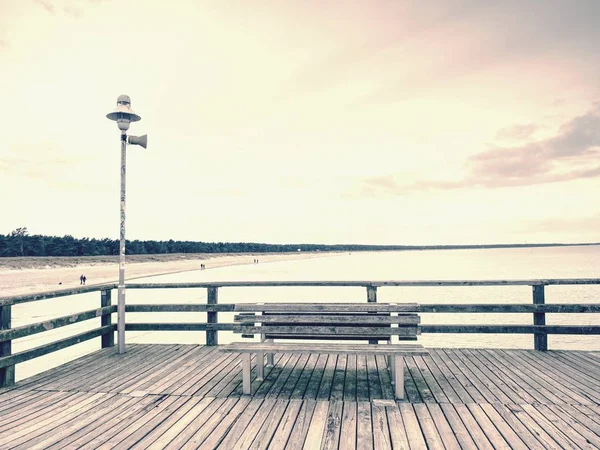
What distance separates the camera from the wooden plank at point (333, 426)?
332 centimetres

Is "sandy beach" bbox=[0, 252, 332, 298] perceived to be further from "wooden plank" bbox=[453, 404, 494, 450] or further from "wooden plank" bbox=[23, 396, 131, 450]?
"wooden plank" bbox=[453, 404, 494, 450]

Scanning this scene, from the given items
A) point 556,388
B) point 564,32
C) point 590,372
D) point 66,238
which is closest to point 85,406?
point 556,388

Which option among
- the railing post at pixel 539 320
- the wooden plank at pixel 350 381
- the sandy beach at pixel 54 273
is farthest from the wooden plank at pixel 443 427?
the sandy beach at pixel 54 273

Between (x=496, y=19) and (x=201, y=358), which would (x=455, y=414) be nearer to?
(x=201, y=358)

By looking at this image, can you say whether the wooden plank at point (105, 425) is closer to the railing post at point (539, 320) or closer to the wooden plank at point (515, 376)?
the wooden plank at point (515, 376)

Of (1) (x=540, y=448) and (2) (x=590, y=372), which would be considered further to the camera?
(2) (x=590, y=372)

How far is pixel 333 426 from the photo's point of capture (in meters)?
3.64

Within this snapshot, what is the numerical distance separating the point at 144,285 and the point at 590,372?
22.2 ft

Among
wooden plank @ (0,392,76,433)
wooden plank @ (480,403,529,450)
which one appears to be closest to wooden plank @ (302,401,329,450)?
wooden plank @ (480,403,529,450)

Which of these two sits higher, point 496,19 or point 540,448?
point 496,19

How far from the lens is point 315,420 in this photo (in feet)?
12.4

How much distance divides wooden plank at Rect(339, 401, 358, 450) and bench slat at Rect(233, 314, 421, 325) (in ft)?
3.09

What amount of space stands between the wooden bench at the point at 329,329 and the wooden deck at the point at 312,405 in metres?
0.43

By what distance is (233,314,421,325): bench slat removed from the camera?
4648 mm
